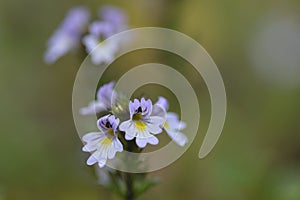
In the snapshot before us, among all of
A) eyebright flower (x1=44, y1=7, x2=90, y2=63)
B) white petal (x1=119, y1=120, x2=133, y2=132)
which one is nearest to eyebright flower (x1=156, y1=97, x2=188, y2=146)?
white petal (x1=119, y1=120, x2=133, y2=132)

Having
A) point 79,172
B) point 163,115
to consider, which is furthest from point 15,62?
point 163,115

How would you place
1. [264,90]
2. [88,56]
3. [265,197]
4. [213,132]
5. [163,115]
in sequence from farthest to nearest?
[264,90]
[213,132]
[265,197]
[88,56]
[163,115]

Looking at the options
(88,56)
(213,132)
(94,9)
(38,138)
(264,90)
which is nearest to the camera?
(88,56)

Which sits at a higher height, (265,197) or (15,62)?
(15,62)

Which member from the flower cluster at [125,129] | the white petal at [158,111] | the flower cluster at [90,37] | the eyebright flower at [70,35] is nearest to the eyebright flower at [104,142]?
the flower cluster at [125,129]

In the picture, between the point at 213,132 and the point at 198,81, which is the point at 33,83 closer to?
the point at 198,81

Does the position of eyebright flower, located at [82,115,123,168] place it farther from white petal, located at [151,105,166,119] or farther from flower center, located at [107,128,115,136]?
white petal, located at [151,105,166,119]

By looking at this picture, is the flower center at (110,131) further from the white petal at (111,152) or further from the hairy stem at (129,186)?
the hairy stem at (129,186)
